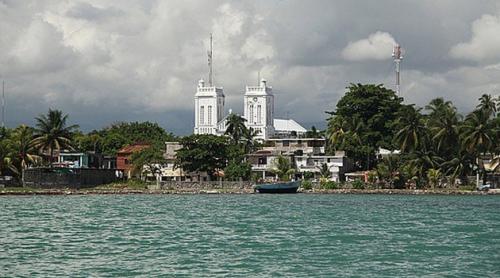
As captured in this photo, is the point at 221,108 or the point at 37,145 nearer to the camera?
the point at 37,145

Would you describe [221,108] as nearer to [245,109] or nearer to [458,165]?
[245,109]

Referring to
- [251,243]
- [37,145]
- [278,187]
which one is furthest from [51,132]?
[251,243]

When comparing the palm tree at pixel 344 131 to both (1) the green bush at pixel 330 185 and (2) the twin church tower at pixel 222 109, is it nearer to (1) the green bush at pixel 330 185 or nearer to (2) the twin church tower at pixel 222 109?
(1) the green bush at pixel 330 185

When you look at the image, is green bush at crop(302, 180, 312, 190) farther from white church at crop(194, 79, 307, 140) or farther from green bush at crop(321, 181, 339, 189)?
white church at crop(194, 79, 307, 140)

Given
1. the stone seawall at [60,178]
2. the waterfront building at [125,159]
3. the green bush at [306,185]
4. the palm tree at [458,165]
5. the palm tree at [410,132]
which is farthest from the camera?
the waterfront building at [125,159]

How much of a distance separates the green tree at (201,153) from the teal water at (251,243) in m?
45.7

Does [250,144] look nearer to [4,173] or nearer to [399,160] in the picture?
[399,160]

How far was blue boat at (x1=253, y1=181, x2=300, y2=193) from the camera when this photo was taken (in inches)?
4254

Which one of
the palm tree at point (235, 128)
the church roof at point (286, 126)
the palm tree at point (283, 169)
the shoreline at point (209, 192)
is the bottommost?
the shoreline at point (209, 192)

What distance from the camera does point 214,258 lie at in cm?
3584

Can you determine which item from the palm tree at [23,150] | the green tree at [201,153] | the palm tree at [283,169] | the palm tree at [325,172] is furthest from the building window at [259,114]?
the palm tree at [23,150]

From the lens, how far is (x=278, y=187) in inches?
4252

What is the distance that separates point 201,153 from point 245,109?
73079 millimetres

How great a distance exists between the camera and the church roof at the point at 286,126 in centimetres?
19275
